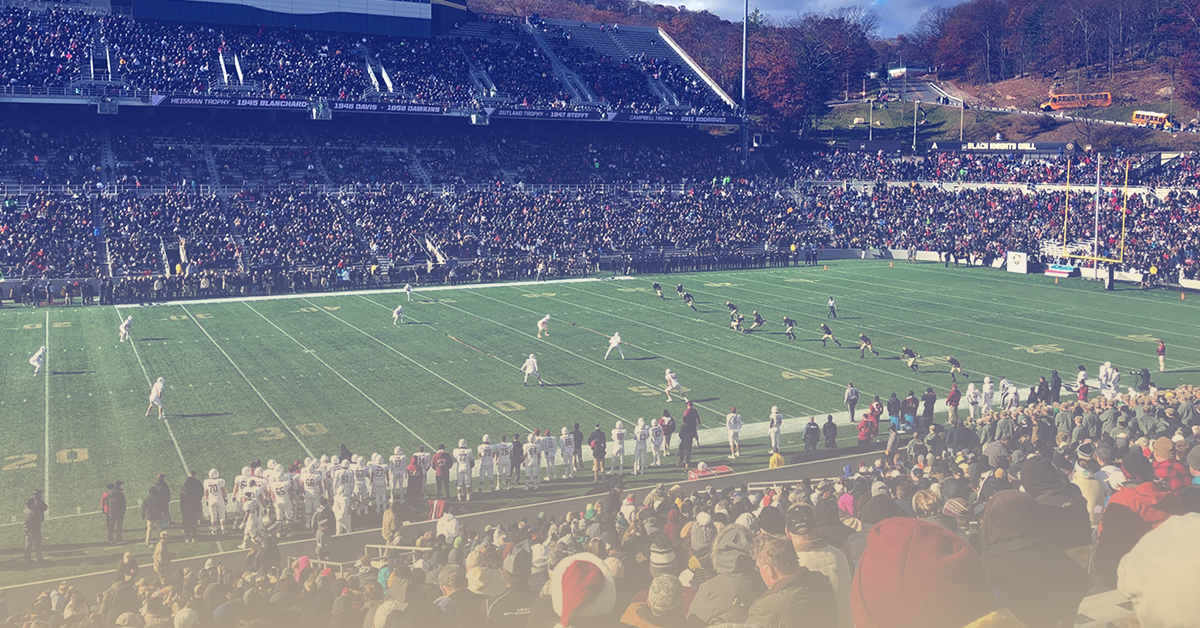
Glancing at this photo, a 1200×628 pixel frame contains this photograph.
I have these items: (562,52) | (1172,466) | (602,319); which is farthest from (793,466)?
(562,52)

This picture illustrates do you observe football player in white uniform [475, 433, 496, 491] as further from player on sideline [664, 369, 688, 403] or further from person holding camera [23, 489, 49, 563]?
player on sideline [664, 369, 688, 403]

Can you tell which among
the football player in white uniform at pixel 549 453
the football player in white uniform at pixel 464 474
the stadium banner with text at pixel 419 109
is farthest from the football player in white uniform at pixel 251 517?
the stadium banner with text at pixel 419 109

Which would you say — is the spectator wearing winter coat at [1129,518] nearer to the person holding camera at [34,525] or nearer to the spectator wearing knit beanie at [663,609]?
the spectator wearing knit beanie at [663,609]

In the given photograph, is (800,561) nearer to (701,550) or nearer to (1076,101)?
(701,550)

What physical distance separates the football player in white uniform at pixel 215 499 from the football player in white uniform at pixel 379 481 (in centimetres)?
234

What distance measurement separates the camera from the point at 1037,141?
7675 centimetres

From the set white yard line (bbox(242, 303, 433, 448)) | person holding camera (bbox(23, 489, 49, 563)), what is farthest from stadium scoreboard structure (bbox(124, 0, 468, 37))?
person holding camera (bbox(23, 489, 49, 563))

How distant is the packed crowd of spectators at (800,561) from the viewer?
4.23m

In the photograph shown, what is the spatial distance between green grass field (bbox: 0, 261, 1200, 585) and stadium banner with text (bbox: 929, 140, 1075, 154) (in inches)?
1055

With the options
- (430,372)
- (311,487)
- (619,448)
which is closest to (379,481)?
(311,487)

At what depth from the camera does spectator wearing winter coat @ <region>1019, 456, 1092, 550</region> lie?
6961 millimetres

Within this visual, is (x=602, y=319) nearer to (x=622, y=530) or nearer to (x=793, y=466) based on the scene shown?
(x=793, y=466)

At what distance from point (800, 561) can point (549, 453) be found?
1290cm

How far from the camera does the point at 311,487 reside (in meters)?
16.5
